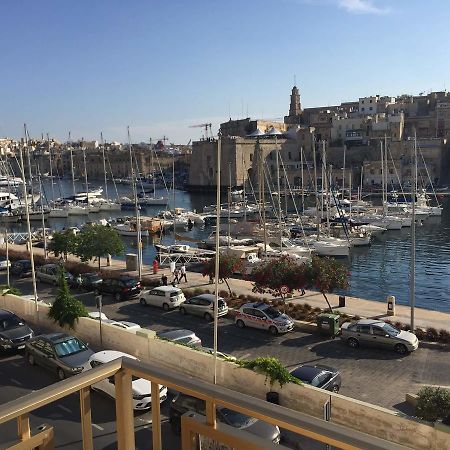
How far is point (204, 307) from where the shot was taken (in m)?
17.9

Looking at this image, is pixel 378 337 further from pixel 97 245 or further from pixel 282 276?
pixel 97 245

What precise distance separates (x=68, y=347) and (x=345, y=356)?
7.28m

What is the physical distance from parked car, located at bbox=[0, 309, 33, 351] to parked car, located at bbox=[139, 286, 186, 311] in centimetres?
538

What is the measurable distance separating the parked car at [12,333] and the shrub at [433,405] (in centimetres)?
1023

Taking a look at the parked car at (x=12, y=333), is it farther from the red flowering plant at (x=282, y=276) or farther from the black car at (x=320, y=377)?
the red flowering plant at (x=282, y=276)

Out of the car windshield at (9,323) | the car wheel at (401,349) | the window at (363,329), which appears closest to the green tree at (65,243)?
the car windshield at (9,323)

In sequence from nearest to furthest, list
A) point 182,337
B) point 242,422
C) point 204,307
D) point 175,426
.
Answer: point 242,422 → point 175,426 → point 182,337 → point 204,307

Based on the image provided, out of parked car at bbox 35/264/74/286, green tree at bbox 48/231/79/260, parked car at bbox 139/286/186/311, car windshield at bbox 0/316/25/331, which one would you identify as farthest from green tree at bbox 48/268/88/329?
green tree at bbox 48/231/79/260

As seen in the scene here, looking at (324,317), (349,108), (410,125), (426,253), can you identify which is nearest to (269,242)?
(426,253)

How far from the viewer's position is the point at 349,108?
124 m

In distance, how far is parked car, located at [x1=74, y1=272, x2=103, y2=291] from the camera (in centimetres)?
2262

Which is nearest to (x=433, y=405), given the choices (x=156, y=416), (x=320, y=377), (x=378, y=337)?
(x=320, y=377)

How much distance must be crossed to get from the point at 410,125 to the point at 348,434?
10502cm

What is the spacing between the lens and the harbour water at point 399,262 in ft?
88.6
